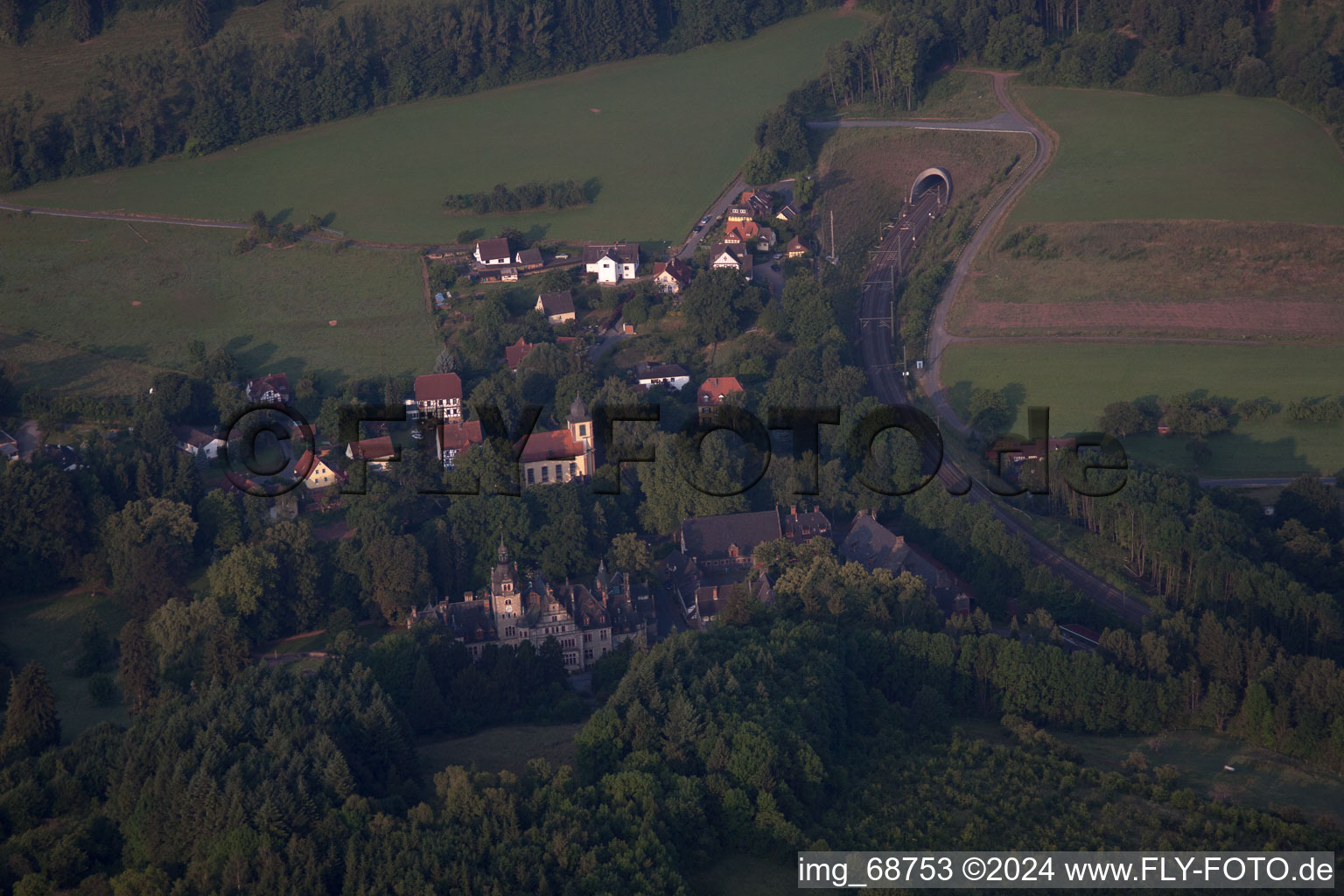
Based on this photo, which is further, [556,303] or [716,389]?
[556,303]

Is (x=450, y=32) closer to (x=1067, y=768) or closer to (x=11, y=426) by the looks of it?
(x=11, y=426)

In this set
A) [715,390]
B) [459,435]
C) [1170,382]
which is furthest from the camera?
[1170,382]

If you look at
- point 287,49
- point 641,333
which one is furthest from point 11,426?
point 287,49

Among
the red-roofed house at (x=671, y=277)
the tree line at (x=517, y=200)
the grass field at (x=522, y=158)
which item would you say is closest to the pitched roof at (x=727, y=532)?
the red-roofed house at (x=671, y=277)

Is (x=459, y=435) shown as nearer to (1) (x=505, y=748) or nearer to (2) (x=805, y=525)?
(2) (x=805, y=525)

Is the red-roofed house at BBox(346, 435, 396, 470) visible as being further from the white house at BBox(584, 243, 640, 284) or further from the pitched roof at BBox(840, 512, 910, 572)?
the white house at BBox(584, 243, 640, 284)

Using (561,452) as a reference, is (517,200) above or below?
above

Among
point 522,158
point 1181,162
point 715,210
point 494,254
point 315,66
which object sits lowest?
point 494,254

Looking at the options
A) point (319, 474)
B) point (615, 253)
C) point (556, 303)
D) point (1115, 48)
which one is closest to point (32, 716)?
point (319, 474)
